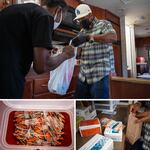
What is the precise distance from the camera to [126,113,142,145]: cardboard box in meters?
0.86

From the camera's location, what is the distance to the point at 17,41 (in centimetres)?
87

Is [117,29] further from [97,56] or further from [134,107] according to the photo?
[134,107]

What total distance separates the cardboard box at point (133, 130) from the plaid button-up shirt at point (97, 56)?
0.20 metres

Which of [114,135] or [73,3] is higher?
[73,3]

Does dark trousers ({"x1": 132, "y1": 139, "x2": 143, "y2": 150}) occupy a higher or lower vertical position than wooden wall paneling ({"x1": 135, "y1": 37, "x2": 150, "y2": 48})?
lower

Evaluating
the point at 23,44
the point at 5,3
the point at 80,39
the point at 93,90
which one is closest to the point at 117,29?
the point at 80,39

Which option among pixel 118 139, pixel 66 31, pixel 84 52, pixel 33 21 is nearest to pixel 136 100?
pixel 118 139

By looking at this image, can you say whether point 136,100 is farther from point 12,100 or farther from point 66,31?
point 12,100

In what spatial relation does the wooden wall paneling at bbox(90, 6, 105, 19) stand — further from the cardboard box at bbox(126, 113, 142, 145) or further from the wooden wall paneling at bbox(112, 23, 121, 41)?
the cardboard box at bbox(126, 113, 142, 145)

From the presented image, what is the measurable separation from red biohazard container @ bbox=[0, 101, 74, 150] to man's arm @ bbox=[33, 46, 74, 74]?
0.14 m

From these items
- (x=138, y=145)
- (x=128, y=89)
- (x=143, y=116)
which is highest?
(x=128, y=89)

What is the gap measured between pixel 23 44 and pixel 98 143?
48 cm

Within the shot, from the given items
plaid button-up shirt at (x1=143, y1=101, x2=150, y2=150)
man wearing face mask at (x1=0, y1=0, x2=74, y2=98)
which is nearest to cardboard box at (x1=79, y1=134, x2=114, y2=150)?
Result: plaid button-up shirt at (x1=143, y1=101, x2=150, y2=150)

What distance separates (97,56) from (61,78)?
0.18 meters
